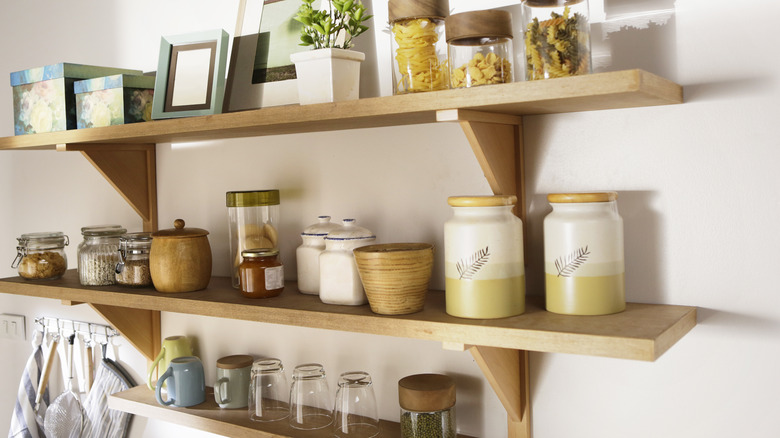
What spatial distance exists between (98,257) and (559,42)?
118 cm

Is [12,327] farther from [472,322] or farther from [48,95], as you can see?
[472,322]

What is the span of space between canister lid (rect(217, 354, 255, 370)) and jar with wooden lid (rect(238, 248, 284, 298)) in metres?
0.28

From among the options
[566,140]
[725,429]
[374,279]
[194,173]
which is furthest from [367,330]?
[194,173]

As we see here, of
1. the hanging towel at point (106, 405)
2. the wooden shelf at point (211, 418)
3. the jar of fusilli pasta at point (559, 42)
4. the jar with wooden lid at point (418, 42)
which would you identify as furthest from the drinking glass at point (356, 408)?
the hanging towel at point (106, 405)

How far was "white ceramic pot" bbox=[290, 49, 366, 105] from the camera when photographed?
1.27 meters

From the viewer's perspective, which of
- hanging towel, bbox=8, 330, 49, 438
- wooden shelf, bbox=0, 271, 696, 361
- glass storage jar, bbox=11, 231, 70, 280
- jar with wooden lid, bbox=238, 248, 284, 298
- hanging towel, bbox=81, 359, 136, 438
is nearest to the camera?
wooden shelf, bbox=0, 271, 696, 361

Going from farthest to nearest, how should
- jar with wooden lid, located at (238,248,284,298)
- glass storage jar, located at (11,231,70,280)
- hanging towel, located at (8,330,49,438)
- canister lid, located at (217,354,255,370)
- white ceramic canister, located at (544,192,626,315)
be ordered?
hanging towel, located at (8,330,49,438) < glass storage jar, located at (11,231,70,280) < canister lid, located at (217,354,255,370) < jar with wooden lid, located at (238,248,284,298) < white ceramic canister, located at (544,192,626,315)

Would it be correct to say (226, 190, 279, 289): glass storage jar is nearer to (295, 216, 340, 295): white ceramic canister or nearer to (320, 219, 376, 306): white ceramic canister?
(295, 216, 340, 295): white ceramic canister

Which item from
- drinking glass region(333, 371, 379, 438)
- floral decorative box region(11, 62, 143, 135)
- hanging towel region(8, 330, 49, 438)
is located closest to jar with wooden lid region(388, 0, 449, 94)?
drinking glass region(333, 371, 379, 438)

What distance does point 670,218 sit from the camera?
1.16m

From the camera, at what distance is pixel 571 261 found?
3.52ft

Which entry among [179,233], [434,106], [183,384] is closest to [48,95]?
[179,233]

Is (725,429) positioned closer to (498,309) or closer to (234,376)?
(498,309)

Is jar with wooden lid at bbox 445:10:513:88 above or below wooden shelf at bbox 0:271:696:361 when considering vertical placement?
above
